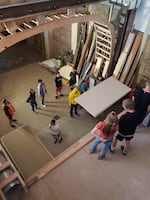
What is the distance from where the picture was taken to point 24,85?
24.0 feet

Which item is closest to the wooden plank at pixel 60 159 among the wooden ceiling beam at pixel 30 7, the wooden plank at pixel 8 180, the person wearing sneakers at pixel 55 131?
the wooden plank at pixel 8 180

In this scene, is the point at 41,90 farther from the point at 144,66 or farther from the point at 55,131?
the point at 144,66

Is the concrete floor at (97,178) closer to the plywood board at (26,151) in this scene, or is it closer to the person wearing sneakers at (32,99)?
the plywood board at (26,151)

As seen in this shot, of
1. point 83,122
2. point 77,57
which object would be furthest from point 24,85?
point 83,122

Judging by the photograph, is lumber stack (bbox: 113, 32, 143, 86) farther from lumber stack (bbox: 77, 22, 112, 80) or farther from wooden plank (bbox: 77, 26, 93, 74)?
wooden plank (bbox: 77, 26, 93, 74)

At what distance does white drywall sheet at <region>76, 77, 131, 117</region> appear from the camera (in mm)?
4969

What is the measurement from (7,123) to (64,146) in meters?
1.98

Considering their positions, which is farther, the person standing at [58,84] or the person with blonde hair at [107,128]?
the person standing at [58,84]

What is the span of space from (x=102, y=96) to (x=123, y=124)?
6.03ft

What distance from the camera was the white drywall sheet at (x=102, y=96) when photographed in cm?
497

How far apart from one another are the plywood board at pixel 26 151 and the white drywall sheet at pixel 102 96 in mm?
1566

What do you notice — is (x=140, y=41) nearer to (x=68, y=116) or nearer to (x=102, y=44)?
(x=102, y=44)

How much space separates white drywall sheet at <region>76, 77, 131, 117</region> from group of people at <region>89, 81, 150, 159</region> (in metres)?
1.10

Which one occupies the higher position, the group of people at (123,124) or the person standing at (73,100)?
the group of people at (123,124)
